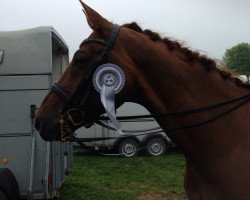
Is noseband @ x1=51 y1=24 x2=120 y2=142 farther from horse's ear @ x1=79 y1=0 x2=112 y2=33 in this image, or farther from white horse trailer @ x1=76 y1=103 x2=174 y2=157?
white horse trailer @ x1=76 y1=103 x2=174 y2=157

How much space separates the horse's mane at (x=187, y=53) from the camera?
3.33 m

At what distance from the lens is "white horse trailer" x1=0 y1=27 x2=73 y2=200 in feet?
22.9

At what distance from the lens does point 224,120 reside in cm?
321

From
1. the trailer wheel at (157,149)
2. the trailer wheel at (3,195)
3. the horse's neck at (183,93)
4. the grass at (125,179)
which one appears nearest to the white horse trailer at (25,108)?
the trailer wheel at (3,195)

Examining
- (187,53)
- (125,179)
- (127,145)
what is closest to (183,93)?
(187,53)

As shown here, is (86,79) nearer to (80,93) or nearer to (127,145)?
(80,93)

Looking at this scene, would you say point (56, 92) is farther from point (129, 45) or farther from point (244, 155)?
point (244, 155)

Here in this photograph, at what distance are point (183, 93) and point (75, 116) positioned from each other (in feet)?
2.76

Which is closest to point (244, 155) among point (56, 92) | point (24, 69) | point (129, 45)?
point (129, 45)

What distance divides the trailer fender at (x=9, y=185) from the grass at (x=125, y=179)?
2.56 meters

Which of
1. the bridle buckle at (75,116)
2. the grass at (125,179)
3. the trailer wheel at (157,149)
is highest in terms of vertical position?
the bridle buckle at (75,116)

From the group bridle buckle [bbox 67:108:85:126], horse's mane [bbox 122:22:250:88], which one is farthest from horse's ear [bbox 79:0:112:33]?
bridle buckle [bbox 67:108:85:126]

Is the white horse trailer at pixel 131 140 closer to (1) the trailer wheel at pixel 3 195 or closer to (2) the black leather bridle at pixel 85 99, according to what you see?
(1) the trailer wheel at pixel 3 195

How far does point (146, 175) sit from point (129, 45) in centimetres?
927
